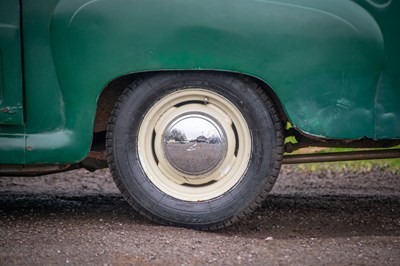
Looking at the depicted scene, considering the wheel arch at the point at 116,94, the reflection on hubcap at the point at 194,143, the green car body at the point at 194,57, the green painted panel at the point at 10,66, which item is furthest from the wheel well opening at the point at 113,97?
the green painted panel at the point at 10,66

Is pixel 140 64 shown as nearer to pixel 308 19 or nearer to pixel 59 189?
pixel 308 19

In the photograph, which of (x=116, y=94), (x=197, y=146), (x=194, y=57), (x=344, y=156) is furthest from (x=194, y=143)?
(x=344, y=156)

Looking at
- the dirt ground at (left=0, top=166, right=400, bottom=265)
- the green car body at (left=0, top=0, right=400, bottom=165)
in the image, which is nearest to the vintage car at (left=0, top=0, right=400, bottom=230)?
the green car body at (left=0, top=0, right=400, bottom=165)

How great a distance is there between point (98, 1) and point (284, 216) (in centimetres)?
181

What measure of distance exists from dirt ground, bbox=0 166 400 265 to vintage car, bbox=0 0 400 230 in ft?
0.92

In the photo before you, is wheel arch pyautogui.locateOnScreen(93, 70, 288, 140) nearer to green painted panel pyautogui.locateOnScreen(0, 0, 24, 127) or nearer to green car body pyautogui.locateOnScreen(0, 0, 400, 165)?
green car body pyautogui.locateOnScreen(0, 0, 400, 165)

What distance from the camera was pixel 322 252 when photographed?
11.4 feet

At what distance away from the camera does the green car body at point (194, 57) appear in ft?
12.3

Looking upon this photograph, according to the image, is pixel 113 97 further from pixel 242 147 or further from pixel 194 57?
pixel 242 147

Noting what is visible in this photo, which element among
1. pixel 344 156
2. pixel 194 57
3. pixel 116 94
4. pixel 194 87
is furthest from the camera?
pixel 344 156

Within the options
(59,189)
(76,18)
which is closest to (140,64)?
(76,18)

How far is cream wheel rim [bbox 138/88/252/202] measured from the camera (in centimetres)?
387

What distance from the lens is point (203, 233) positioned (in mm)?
3805

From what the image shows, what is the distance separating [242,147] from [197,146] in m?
0.27
